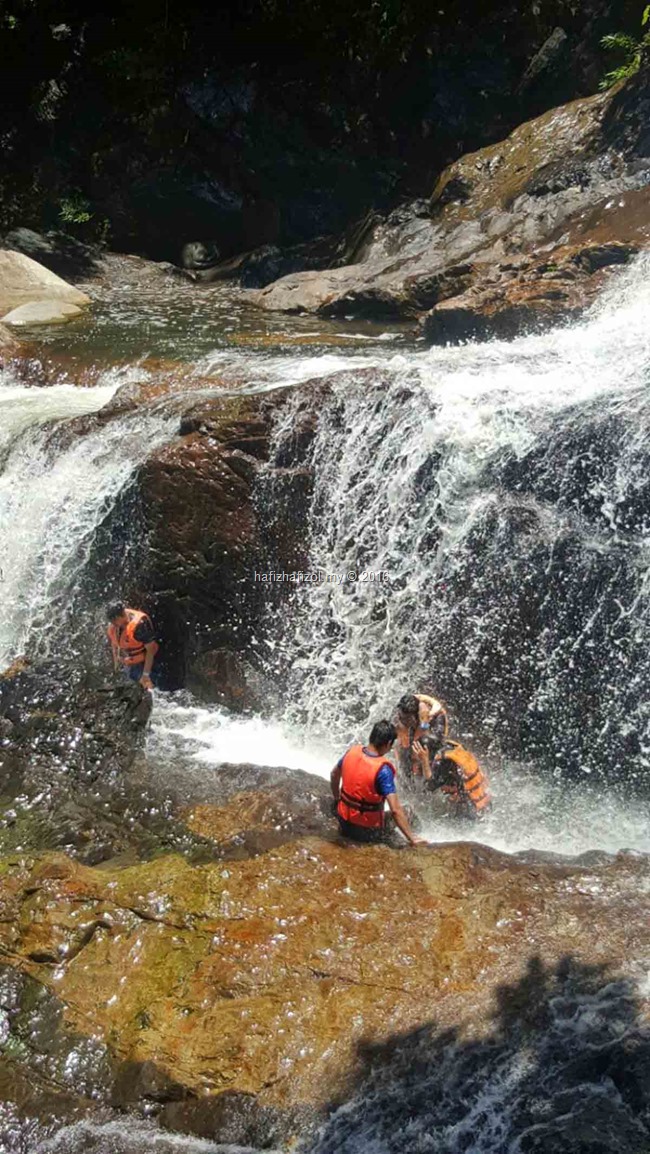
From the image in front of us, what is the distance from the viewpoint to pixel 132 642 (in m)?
7.85

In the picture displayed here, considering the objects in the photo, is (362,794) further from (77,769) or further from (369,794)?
(77,769)

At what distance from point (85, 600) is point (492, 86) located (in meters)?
12.3

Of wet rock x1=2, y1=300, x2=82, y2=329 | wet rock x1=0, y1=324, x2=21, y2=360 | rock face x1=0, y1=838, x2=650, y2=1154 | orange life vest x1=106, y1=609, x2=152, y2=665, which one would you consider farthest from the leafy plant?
rock face x1=0, y1=838, x2=650, y2=1154

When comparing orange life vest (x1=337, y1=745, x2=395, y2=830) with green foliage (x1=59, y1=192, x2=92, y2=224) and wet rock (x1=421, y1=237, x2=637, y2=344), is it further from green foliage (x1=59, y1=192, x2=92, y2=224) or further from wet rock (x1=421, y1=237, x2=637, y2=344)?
green foliage (x1=59, y1=192, x2=92, y2=224)

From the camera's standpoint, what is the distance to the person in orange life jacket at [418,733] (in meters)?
6.45

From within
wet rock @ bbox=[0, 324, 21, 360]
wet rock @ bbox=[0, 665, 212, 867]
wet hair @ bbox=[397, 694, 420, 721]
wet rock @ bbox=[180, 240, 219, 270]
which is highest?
wet rock @ bbox=[180, 240, 219, 270]

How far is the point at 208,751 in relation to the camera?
711 centimetres

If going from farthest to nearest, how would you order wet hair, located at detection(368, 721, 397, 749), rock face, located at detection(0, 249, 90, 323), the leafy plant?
rock face, located at detection(0, 249, 90, 323) → the leafy plant → wet hair, located at detection(368, 721, 397, 749)

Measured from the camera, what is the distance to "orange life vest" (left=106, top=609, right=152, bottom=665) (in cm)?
780

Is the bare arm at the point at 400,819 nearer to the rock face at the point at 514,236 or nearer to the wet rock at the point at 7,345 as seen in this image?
the rock face at the point at 514,236

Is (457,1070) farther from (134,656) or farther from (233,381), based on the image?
(233,381)

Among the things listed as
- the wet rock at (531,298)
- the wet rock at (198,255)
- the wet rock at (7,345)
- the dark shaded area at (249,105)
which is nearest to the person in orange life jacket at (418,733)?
the wet rock at (531,298)

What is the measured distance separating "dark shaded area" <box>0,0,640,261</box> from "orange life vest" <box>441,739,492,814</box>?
12.8 meters

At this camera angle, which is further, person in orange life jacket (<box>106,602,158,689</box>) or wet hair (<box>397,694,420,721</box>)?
person in orange life jacket (<box>106,602,158,689</box>)
